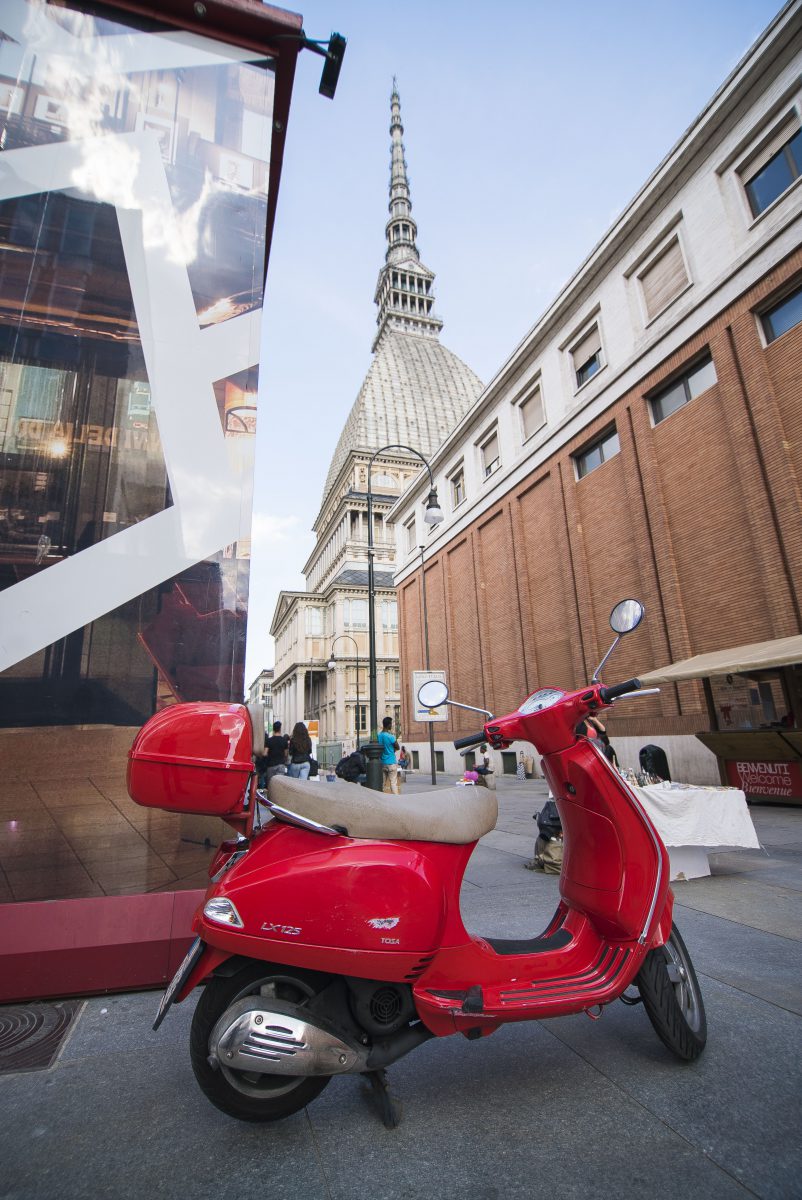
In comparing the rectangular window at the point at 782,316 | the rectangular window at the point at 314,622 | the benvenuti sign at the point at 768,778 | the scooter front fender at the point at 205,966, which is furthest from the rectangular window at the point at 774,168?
the rectangular window at the point at 314,622

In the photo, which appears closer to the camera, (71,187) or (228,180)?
(71,187)

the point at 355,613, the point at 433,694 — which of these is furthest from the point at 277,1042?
the point at 355,613

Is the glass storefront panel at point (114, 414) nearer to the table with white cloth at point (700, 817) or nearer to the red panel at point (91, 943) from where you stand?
the red panel at point (91, 943)

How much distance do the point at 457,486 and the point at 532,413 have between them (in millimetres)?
6819

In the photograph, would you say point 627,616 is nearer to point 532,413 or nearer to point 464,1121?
point 464,1121

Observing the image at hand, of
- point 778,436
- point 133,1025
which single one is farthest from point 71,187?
point 778,436

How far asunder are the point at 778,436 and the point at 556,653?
9.56m

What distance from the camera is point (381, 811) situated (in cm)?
206

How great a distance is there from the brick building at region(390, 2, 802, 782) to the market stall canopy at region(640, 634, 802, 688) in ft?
4.81

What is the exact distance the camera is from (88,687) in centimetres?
355

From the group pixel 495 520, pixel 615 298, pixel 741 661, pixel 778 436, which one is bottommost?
pixel 741 661

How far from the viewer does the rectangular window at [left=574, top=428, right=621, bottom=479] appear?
1777cm

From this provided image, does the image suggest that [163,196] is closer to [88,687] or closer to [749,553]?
[88,687]

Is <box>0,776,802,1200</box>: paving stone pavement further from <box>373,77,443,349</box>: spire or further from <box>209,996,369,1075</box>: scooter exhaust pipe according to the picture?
<box>373,77,443,349</box>: spire
